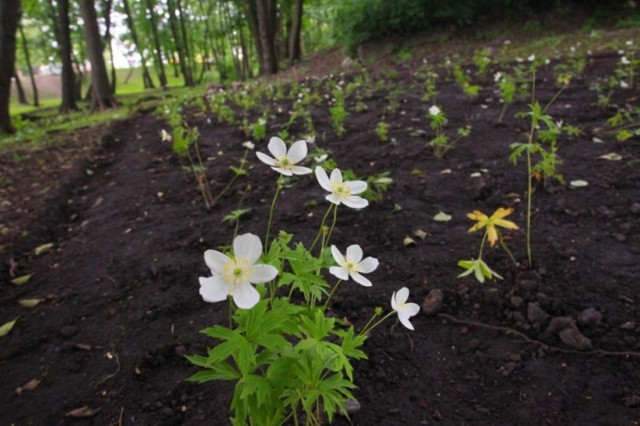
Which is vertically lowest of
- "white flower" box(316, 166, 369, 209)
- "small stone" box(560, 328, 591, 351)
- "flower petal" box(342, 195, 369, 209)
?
"small stone" box(560, 328, 591, 351)

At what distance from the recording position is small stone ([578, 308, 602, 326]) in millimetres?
1672

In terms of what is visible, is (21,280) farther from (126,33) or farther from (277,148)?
(126,33)

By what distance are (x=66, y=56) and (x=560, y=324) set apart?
39.0ft

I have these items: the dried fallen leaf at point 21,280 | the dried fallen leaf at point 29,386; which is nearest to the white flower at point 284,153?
the dried fallen leaf at point 29,386

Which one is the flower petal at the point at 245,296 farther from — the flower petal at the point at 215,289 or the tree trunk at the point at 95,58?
the tree trunk at the point at 95,58

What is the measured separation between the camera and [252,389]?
938 millimetres

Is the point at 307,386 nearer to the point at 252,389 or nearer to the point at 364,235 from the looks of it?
the point at 252,389

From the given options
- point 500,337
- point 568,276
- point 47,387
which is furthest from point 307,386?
point 568,276

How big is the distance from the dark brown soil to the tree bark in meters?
8.08

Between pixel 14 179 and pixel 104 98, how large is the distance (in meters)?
5.79

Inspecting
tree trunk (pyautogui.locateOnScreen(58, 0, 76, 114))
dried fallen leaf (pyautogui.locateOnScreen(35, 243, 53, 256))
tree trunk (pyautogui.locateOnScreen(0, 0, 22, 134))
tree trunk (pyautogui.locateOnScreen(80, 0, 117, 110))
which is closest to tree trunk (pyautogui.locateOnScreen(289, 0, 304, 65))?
tree trunk (pyautogui.locateOnScreen(80, 0, 117, 110))

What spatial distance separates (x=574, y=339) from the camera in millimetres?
1601

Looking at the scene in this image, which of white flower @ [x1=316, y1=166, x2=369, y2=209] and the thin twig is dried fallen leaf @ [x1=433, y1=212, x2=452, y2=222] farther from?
white flower @ [x1=316, y1=166, x2=369, y2=209]

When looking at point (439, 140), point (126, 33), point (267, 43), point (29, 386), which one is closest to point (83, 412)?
point (29, 386)
